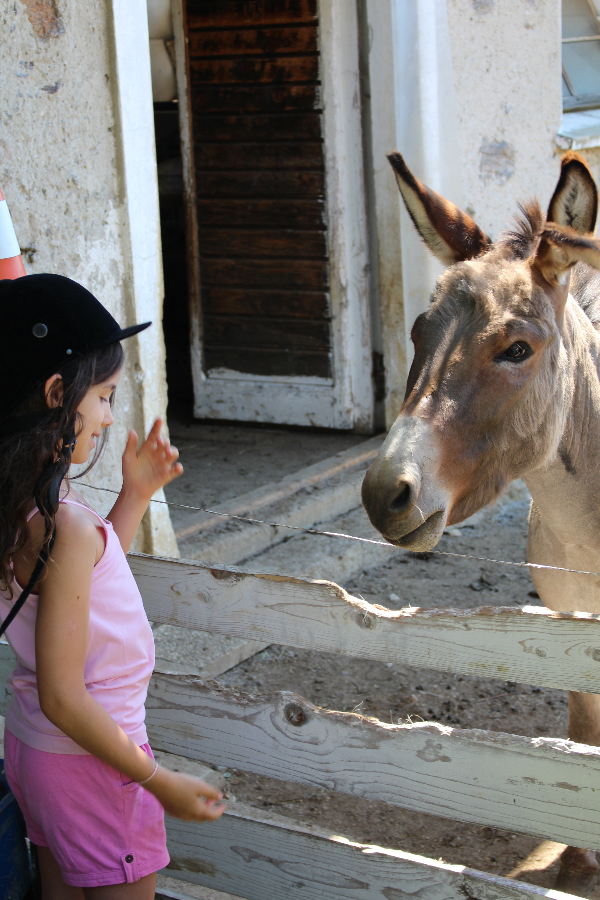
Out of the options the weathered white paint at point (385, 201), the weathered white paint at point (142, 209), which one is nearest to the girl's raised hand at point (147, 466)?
the weathered white paint at point (142, 209)

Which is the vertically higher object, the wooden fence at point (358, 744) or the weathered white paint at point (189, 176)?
the weathered white paint at point (189, 176)

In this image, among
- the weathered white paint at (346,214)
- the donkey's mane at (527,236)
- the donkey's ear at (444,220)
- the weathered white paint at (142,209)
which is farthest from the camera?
the weathered white paint at (346,214)

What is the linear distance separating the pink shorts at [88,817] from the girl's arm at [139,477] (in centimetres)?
49

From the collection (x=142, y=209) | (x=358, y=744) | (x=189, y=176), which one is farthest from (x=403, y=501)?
(x=189, y=176)

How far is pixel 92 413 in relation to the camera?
61.7 inches

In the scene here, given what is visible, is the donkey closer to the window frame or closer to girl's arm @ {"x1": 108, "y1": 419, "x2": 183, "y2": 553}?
girl's arm @ {"x1": 108, "y1": 419, "x2": 183, "y2": 553}

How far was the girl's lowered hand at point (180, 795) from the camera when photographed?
4.88ft

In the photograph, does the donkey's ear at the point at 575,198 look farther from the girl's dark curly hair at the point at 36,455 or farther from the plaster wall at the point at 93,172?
the plaster wall at the point at 93,172

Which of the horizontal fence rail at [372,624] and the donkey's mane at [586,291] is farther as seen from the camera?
the donkey's mane at [586,291]

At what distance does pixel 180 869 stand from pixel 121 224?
2475 millimetres

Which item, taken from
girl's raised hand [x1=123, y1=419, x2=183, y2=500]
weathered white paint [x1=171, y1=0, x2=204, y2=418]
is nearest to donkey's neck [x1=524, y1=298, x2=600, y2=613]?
girl's raised hand [x1=123, y1=419, x2=183, y2=500]

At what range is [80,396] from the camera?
4.97 feet

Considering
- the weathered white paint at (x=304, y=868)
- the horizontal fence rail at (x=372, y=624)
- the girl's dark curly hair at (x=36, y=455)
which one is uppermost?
the girl's dark curly hair at (x=36, y=455)

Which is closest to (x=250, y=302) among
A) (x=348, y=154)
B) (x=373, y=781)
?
(x=348, y=154)
